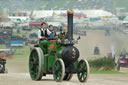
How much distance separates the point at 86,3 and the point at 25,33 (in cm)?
4134

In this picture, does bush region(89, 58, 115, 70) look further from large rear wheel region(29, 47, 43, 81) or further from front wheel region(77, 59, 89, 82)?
front wheel region(77, 59, 89, 82)

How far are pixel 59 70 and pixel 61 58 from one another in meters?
0.40

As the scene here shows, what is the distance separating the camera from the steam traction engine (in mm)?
20591

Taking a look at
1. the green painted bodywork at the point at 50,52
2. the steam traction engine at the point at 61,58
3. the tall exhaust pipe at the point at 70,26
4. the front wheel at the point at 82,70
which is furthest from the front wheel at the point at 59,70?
the tall exhaust pipe at the point at 70,26

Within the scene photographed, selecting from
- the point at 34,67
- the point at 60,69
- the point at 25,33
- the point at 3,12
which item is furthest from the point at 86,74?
the point at 25,33

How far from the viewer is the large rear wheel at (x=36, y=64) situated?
69.8 ft

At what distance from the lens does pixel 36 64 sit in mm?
21828

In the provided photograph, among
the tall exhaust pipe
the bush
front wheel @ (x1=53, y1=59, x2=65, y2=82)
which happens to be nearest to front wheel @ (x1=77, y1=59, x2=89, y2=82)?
front wheel @ (x1=53, y1=59, x2=65, y2=82)

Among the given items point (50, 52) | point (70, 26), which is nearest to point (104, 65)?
point (50, 52)

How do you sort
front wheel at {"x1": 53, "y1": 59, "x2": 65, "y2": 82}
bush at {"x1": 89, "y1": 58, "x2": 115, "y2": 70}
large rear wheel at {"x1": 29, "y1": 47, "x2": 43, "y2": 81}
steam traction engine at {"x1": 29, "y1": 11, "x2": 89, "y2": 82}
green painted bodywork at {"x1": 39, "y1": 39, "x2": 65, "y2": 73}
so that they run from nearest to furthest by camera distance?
front wheel at {"x1": 53, "y1": 59, "x2": 65, "y2": 82}, steam traction engine at {"x1": 29, "y1": 11, "x2": 89, "y2": 82}, green painted bodywork at {"x1": 39, "y1": 39, "x2": 65, "y2": 73}, large rear wheel at {"x1": 29, "y1": 47, "x2": 43, "y2": 81}, bush at {"x1": 89, "y1": 58, "x2": 115, "y2": 70}

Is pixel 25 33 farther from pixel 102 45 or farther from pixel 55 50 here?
pixel 55 50

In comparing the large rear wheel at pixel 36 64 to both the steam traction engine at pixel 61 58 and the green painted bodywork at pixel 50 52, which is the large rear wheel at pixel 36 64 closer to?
the steam traction engine at pixel 61 58

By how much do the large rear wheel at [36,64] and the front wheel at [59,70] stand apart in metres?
0.68

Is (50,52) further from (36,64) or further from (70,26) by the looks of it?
(70,26)
